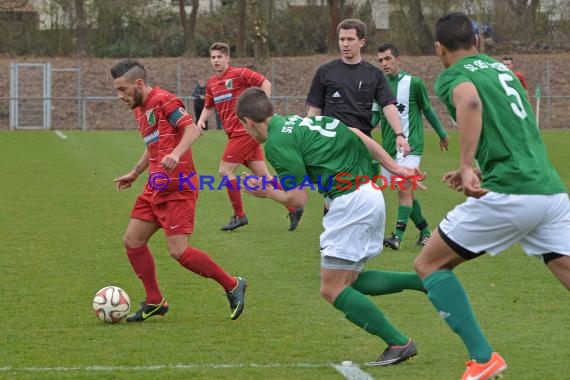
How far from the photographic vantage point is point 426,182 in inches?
677

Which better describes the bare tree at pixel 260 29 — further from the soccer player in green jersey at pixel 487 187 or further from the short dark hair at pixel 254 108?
the soccer player in green jersey at pixel 487 187

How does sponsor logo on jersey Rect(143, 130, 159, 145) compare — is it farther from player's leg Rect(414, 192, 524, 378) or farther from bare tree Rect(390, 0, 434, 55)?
bare tree Rect(390, 0, 434, 55)

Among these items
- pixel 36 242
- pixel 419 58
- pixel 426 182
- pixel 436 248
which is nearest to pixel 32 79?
pixel 419 58

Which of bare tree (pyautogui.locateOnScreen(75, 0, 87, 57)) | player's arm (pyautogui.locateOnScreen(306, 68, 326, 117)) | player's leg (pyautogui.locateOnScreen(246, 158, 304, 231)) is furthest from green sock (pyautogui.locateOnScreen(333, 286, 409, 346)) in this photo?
bare tree (pyautogui.locateOnScreen(75, 0, 87, 57))

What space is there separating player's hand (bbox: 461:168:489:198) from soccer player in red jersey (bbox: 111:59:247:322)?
2.33m

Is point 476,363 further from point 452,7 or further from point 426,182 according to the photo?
point 452,7

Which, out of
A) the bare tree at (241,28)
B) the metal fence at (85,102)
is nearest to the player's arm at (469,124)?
the metal fence at (85,102)

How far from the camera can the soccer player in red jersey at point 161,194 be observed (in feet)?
22.9

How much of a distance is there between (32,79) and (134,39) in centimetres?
704

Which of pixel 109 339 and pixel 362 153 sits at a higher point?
pixel 362 153

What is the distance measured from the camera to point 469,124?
4965mm

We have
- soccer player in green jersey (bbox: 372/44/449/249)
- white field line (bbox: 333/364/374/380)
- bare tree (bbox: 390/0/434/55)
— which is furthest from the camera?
bare tree (bbox: 390/0/434/55)

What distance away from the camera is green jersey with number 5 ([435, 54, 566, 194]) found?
506 cm

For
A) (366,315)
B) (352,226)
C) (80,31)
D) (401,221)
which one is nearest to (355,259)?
(352,226)
